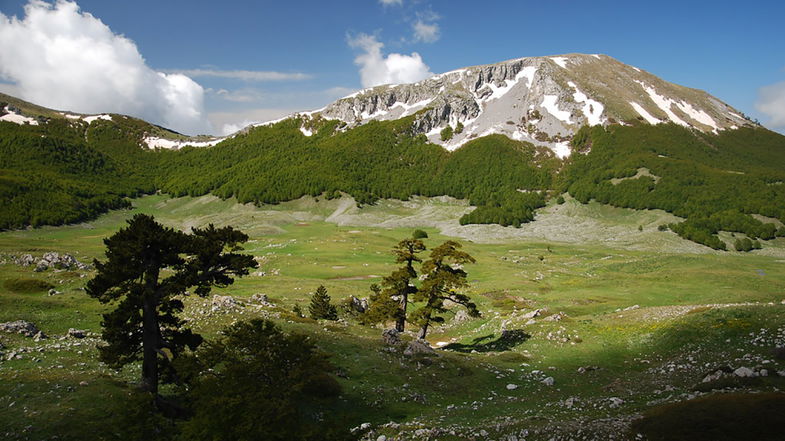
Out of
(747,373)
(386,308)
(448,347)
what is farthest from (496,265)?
(747,373)

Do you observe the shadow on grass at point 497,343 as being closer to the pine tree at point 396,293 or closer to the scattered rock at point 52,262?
the pine tree at point 396,293

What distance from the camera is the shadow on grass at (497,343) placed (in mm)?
42281

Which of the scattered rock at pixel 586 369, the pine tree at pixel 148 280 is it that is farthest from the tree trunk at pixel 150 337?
the scattered rock at pixel 586 369

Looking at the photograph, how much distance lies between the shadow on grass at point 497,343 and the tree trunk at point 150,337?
100ft

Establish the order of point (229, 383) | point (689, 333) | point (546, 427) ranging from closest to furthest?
point (229, 383)
point (546, 427)
point (689, 333)

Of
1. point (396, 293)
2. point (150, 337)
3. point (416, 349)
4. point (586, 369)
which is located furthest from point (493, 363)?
point (150, 337)

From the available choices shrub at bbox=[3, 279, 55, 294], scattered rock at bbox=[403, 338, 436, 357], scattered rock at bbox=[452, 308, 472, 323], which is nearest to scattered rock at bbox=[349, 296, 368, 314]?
scattered rock at bbox=[452, 308, 472, 323]

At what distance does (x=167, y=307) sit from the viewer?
74.4ft

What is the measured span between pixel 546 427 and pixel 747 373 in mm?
12613

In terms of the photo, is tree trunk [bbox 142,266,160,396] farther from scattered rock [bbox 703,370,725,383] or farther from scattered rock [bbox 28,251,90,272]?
scattered rock [bbox 28,251,90,272]

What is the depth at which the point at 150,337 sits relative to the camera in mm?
22062

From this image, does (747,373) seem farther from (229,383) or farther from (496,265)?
(496,265)

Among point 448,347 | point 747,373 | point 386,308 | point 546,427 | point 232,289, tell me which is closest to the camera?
point 546,427

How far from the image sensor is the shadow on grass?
42281 millimetres
